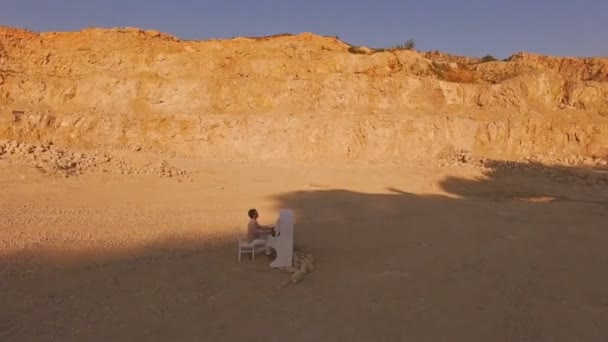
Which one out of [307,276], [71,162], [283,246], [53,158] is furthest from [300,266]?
[53,158]

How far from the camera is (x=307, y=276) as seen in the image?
7.02m

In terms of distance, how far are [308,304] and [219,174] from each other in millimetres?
12494

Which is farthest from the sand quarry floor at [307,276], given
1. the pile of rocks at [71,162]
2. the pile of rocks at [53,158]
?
the pile of rocks at [71,162]

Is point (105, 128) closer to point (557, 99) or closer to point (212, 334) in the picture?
point (212, 334)

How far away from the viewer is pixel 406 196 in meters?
15.3

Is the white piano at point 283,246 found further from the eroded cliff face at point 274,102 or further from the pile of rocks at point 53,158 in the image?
the eroded cliff face at point 274,102

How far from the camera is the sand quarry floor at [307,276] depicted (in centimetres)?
536

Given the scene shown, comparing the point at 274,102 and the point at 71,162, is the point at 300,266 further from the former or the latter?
the point at 274,102

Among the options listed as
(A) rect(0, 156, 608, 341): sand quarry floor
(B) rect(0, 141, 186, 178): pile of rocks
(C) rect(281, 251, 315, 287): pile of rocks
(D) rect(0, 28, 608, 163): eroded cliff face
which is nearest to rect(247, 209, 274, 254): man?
(A) rect(0, 156, 608, 341): sand quarry floor

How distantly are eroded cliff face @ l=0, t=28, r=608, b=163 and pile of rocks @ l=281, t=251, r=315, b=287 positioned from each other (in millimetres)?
14091

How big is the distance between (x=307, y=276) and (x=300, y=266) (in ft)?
0.82

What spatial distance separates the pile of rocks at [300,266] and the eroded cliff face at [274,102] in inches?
555

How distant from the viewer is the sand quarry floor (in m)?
5.36

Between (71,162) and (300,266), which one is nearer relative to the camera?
(300,266)
